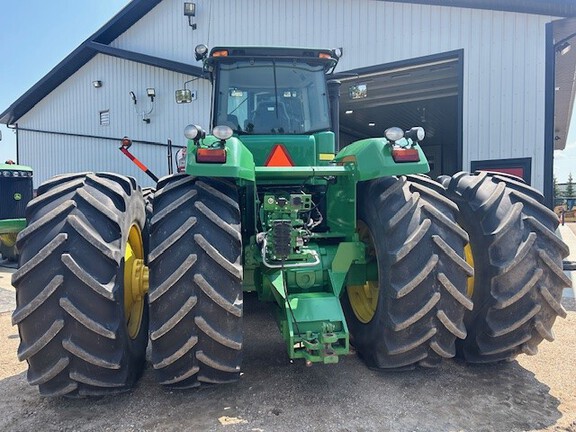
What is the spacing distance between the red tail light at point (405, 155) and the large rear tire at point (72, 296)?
1853 millimetres

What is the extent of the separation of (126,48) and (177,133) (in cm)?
351

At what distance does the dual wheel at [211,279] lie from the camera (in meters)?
2.56

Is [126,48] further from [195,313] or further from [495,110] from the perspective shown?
[195,313]

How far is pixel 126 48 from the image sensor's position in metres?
13.9

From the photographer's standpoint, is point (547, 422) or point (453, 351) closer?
point (547, 422)

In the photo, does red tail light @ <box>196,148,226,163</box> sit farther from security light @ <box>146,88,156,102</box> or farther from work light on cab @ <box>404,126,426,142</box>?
security light @ <box>146,88,156,102</box>

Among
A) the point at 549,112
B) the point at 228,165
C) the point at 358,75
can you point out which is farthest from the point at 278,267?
the point at 549,112

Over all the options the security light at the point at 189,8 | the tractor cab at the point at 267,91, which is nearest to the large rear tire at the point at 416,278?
the tractor cab at the point at 267,91

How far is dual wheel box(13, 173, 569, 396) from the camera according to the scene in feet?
A: 8.41

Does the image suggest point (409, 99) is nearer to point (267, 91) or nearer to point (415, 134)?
point (267, 91)

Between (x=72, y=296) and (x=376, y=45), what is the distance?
8491 mm

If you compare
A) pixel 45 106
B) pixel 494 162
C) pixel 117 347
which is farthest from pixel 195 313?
pixel 45 106

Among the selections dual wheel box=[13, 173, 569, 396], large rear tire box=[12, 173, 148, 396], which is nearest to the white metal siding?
dual wheel box=[13, 173, 569, 396]

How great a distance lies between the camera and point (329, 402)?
290cm
